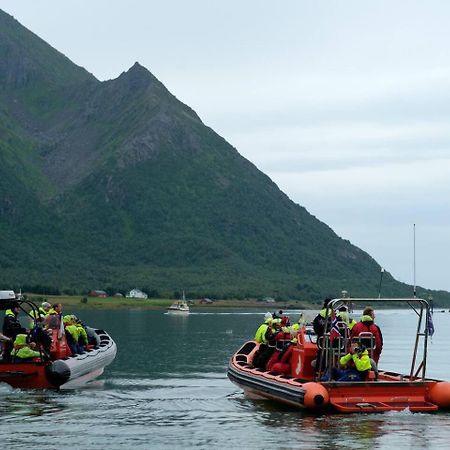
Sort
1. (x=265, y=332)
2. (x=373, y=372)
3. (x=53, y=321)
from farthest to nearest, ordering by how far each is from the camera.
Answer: (x=53, y=321)
(x=265, y=332)
(x=373, y=372)

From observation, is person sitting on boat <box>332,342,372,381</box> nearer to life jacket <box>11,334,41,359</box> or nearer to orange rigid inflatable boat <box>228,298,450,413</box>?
orange rigid inflatable boat <box>228,298,450,413</box>

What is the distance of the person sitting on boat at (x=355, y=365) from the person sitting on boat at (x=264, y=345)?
4.55 metres

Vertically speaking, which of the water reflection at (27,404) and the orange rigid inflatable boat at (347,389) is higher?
the orange rigid inflatable boat at (347,389)

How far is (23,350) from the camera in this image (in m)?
31.7

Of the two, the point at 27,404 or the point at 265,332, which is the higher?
the point at 265,332

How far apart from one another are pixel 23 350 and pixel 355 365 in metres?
9.93

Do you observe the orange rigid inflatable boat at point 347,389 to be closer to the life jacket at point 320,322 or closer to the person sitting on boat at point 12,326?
the life jacket at point 320,322

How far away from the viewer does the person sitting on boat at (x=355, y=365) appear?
26672 mm

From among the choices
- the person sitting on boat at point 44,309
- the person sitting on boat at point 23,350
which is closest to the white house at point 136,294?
the person sitting on boat at point 44,309

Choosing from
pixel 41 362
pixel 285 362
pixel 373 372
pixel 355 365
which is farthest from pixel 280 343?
pixel 41 362

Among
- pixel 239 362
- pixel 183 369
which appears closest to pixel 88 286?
pixel 183 369

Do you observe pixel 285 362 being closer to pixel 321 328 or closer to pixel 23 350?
pixel 321 328

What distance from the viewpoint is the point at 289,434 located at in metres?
24.2

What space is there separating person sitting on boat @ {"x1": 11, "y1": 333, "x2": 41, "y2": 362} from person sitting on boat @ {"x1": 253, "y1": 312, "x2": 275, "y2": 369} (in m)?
6.12
